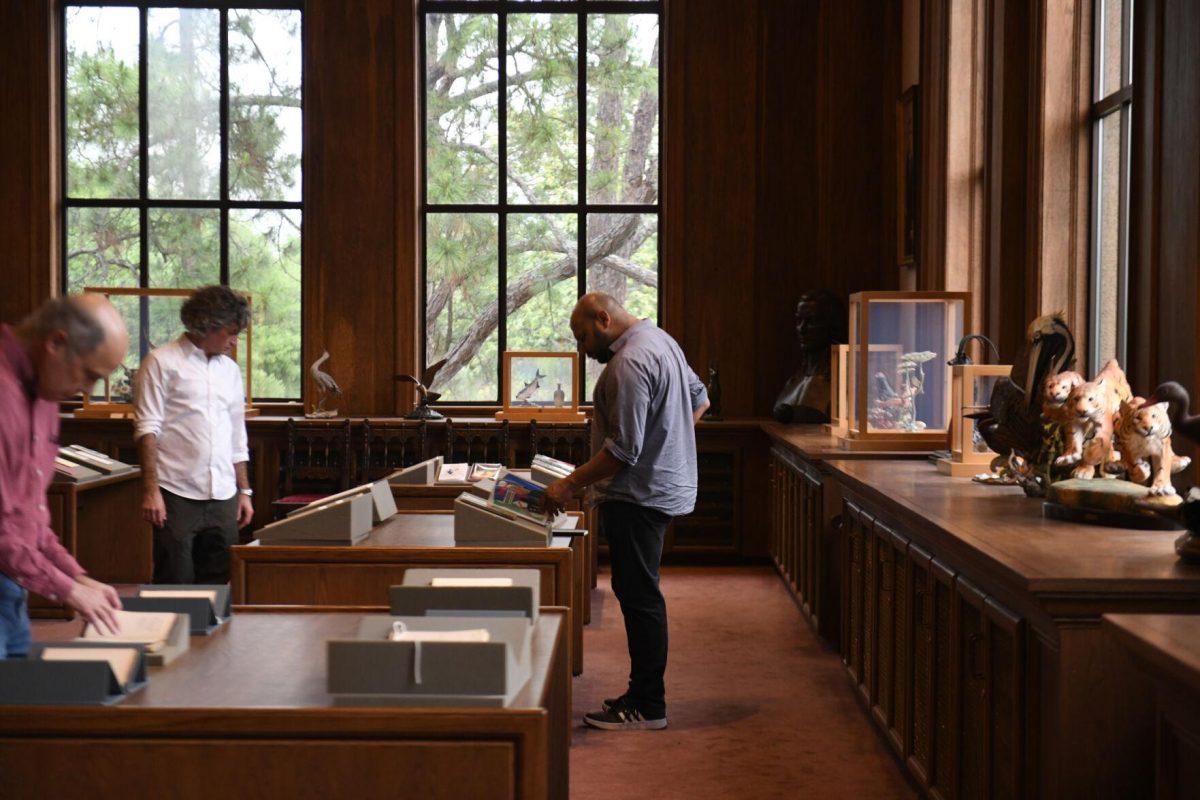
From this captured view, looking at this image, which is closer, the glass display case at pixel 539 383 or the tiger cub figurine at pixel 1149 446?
the tiger cub figurine at pixel 1149 446

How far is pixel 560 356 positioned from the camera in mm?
10016

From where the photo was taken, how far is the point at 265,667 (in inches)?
114

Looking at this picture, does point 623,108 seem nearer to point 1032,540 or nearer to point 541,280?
point 541,280

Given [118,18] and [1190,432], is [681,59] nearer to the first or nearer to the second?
[118,18]

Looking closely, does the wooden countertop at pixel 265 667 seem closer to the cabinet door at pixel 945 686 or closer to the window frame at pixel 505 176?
the cabinet door at pixel 945 686

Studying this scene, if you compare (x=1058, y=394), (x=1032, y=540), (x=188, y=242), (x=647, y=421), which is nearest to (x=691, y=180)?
(x=188, y=242)

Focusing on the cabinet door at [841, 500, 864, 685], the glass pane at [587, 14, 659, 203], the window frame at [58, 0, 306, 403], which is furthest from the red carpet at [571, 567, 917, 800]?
the window frame at [58, 0, 306, 403]

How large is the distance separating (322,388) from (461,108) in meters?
2.50

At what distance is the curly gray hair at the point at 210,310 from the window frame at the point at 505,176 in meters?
5.02

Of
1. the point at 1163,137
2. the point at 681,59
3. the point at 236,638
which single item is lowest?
the point at 236,638

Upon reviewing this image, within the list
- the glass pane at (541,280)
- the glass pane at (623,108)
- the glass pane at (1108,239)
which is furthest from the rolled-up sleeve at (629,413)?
the glass pane at (623,108)

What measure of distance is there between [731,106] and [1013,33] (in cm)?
360

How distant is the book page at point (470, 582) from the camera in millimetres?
3271

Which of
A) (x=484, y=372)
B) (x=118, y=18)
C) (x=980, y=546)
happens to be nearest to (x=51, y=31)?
(x=118, y=18)
